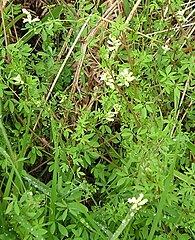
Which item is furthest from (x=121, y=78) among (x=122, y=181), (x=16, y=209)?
(x=16, y=209)

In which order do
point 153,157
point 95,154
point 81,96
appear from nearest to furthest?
point 153,157 → point 95,154 → point 81,96

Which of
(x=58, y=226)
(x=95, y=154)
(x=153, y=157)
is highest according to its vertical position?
(x=153, y=157)

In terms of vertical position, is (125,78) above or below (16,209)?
above

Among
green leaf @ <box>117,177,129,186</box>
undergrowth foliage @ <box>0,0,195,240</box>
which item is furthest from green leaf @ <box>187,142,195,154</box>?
green leaf @ <box>117,177,129,186</box>

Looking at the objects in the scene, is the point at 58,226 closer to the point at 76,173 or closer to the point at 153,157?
the point at 76,173

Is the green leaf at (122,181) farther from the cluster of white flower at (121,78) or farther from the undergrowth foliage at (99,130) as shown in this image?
the cluster of white flower at (121,78)

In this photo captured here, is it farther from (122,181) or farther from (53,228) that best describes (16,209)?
(122,181)

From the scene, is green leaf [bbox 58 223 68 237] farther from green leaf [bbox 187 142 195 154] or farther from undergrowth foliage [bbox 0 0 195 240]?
green leaf [bbox 187 142 195 154]

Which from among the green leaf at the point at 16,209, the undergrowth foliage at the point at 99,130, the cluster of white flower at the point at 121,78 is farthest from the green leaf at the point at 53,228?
the cluster of white flower at the point at 121,78

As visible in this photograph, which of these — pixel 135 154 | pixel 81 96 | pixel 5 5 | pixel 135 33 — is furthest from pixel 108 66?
pixel 5 5
